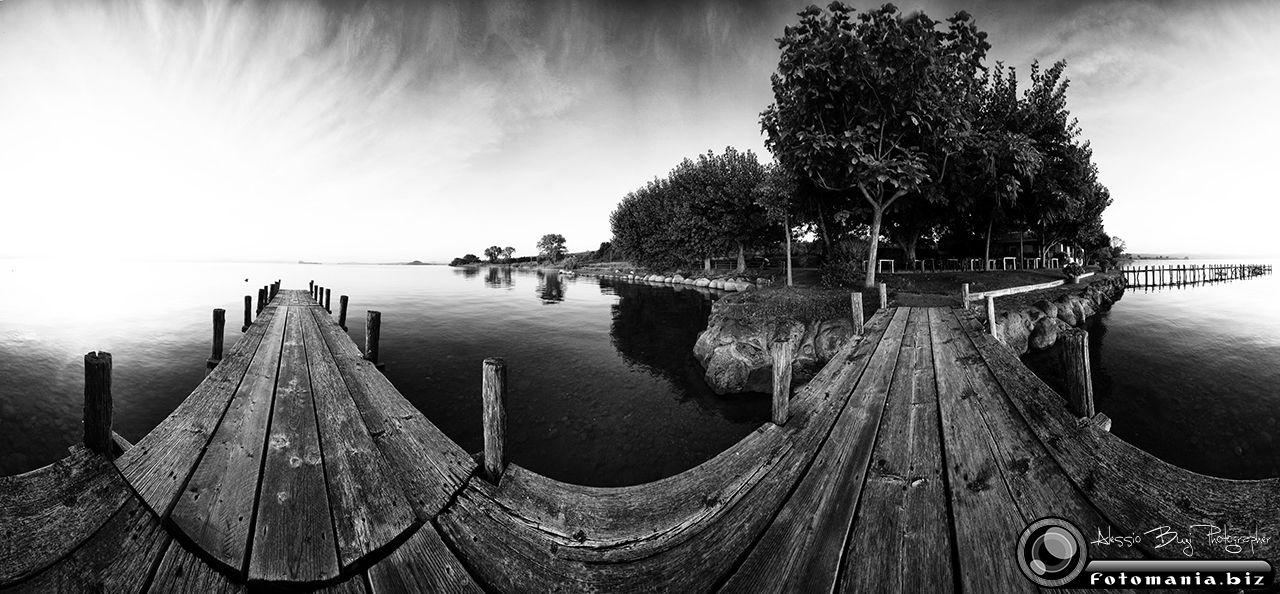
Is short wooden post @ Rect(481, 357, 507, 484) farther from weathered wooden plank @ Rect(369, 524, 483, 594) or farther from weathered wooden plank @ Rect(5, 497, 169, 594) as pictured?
weathered wooden plank @ Rect(5, 497, 169, 594)

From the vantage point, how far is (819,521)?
10.4ft

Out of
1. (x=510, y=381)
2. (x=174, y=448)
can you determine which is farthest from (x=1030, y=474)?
(x=510, y=381)

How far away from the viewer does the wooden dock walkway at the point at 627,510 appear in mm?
2793

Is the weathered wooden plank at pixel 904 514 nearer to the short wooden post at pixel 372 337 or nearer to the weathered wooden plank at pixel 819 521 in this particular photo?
the weathered wooden plank at pixel 819 521

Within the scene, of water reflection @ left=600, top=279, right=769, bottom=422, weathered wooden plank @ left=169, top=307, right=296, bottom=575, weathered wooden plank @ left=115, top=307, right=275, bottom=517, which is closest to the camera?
weathered wooden plank @ left=169, top=307, right=296, bottom=575

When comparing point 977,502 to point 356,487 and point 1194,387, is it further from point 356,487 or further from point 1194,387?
point 1194,387

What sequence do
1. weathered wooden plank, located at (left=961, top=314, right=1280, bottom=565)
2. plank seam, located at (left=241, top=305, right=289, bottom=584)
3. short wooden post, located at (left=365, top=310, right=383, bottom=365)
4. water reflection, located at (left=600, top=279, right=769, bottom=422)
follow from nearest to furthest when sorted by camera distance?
weathered wooden plank, located at (left=961, top=314, right=1280, bottom=565), plank seam, located at (left=241, top=305, right=289, bottom=584), short wooden post, located at (left=365, top=310, right=383, bottom=365), water reflection, located at (left=600, top=279, right=769, bottom=422)

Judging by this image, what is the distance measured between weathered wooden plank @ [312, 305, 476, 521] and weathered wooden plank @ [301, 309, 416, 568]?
0.09 meters

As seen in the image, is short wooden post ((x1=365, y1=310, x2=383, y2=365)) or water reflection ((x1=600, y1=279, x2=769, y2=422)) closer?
short wooden post ((x1=365, y1=310, x2=383, y2=365))

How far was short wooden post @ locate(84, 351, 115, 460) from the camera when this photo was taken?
372 centimetres

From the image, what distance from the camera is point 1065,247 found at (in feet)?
145

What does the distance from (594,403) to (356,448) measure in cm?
693

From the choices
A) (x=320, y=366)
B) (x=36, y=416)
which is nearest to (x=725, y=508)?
(x=320, y=366)

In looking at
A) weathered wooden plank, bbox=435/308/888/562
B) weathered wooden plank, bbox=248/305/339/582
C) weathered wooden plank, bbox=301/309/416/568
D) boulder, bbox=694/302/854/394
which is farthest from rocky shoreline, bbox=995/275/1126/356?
weathered wooden plank, bbox=248/305/339/582
